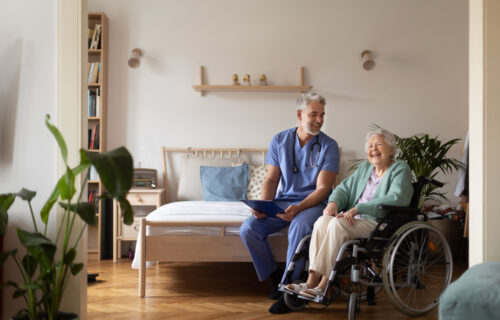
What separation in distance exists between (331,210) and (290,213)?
26cm

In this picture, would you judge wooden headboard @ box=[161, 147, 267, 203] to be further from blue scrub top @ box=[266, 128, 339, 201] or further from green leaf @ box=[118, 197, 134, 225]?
green leaf @ box=[118, 197, 134, 225]

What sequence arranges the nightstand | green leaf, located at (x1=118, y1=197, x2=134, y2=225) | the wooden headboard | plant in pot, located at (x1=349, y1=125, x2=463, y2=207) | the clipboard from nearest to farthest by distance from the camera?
green leaf, located at (x1=118, y1=197, x2=134, y2=225) < the clipboard < plant in pot, located at (x1=349, y1=125, x2=463, y2=207) < the nightstand < the wooden headboard

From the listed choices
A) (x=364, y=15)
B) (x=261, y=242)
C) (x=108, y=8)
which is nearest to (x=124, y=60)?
(x=108, y=8)

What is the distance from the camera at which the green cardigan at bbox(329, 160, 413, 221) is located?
285 centimetres

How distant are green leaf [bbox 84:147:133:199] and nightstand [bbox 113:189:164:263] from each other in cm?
282

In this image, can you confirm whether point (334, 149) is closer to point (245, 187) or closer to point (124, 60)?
point (245, 187)

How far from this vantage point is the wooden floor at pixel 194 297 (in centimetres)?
290

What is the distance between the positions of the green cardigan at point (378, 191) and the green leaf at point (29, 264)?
1.64m

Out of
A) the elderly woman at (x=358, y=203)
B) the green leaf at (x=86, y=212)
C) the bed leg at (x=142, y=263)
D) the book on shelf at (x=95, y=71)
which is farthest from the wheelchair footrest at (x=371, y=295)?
the book on shelf at (x=95, y=71)

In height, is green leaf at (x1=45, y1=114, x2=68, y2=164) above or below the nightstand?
above

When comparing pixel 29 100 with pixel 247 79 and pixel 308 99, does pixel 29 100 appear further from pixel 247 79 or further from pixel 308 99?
pixel 247 79

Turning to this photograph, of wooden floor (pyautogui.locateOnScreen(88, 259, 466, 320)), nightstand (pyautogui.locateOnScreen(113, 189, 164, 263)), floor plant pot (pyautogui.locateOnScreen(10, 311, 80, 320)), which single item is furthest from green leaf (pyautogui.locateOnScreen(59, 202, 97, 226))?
nightstand (pyautogui.locateOnScreen(113, 189, 164, 263))

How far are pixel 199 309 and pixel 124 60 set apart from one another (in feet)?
9.35

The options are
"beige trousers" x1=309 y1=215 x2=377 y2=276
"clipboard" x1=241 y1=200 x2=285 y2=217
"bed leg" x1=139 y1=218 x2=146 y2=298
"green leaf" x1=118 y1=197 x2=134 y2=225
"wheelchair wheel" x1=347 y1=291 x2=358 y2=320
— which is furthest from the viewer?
"bed leg" x1=139 y1=218 x2=146 y2=298
